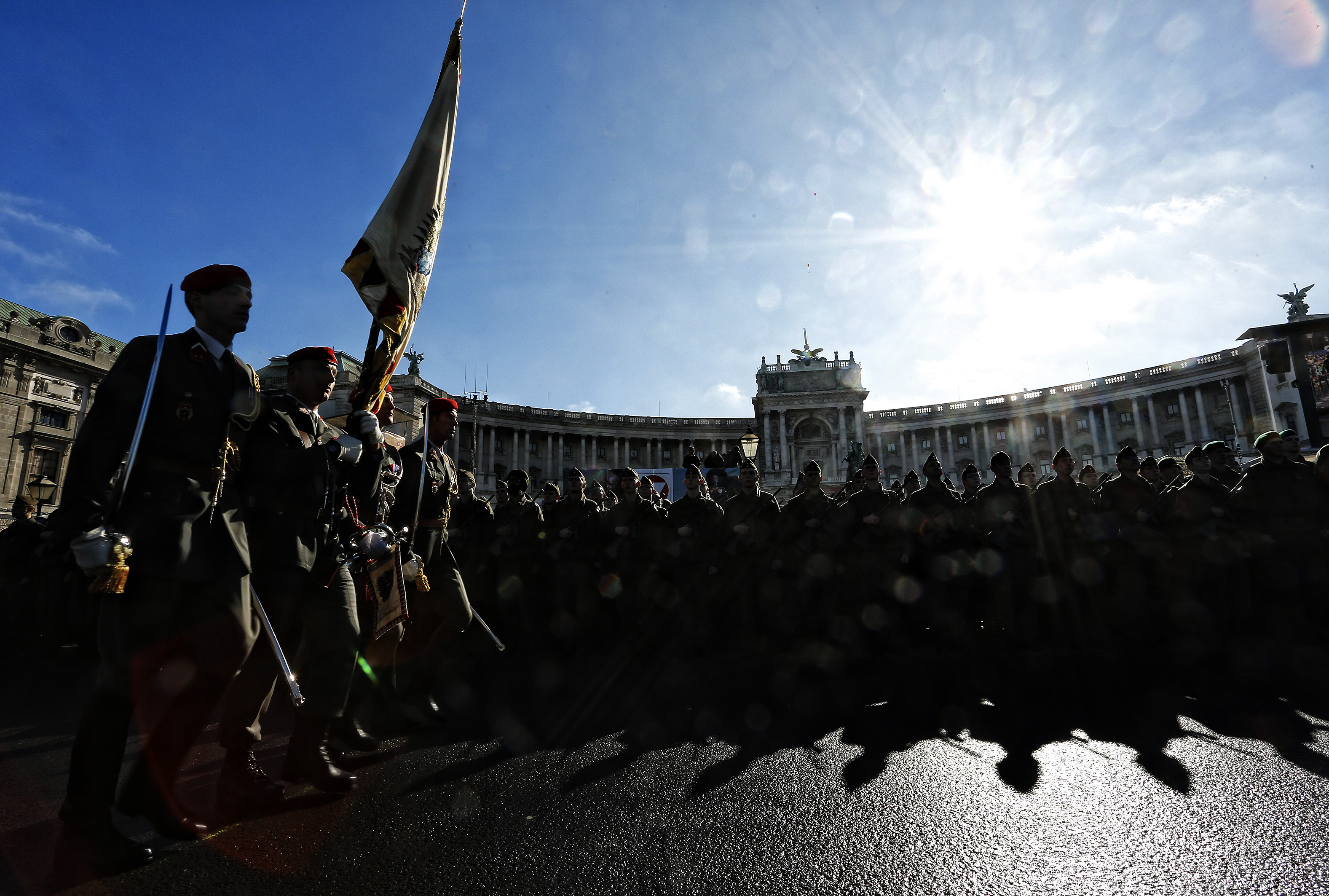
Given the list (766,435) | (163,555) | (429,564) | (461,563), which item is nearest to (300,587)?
(163,555)

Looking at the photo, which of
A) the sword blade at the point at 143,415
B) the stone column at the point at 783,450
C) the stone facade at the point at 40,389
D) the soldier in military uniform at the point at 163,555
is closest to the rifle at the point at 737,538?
the soldier in military uniform at the point at 163,555

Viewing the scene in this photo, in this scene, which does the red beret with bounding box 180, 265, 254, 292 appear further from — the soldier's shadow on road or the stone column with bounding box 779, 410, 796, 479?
the stone column with bounding box 779, 410, 796, 479

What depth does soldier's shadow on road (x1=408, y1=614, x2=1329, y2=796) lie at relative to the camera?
11.4 feet

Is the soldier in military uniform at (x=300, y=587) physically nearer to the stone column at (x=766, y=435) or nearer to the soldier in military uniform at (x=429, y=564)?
the soldier in military uniform at (x=429, y=564)

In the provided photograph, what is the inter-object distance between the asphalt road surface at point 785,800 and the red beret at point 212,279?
179 centimetres

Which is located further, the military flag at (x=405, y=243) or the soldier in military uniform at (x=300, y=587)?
the military flag at (x=405, y=243)

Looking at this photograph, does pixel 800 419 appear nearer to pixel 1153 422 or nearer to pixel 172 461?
pixel 1153 422

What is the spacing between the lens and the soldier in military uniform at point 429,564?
4.57 meters

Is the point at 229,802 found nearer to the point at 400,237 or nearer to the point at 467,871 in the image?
the point at 467,871

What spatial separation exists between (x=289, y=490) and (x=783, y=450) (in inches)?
2249

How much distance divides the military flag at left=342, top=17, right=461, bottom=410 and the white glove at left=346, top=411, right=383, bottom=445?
2.06 feet

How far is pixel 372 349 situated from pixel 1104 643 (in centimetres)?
807

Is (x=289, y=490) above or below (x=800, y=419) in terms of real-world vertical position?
below

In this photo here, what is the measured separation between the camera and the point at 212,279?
2.95 metres
